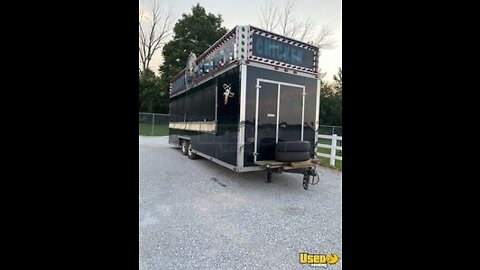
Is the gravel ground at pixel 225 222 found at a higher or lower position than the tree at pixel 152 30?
lower

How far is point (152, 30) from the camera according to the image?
4.12ft

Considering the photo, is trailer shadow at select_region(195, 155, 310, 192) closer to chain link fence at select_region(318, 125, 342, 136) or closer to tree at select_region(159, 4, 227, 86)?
chain link fence at select_region(318, 125, 342, 136)

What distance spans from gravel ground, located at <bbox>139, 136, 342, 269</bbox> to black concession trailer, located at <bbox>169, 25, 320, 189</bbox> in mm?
360

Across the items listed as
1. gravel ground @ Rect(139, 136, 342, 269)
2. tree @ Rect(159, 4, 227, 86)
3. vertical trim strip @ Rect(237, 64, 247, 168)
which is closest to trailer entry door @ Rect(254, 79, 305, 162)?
vertical trim strip @ Rect(237, 64, 247, 168)

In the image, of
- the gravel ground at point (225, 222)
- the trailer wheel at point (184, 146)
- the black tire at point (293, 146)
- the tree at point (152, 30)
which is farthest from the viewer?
the trailer wheel at point (184, 146)

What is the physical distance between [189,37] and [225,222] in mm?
1320

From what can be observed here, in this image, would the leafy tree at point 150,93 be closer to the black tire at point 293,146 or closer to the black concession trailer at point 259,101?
the black concession trailer at point 259,101

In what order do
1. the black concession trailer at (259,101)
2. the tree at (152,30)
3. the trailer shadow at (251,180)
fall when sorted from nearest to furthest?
1. the tree at (152,30)
2. the black concession trailer at (259,101)
3. the trailer shadow at (251,180)

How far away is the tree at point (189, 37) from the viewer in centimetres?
133

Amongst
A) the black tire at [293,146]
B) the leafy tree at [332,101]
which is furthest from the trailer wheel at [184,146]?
the leafy tree at [332,101]
